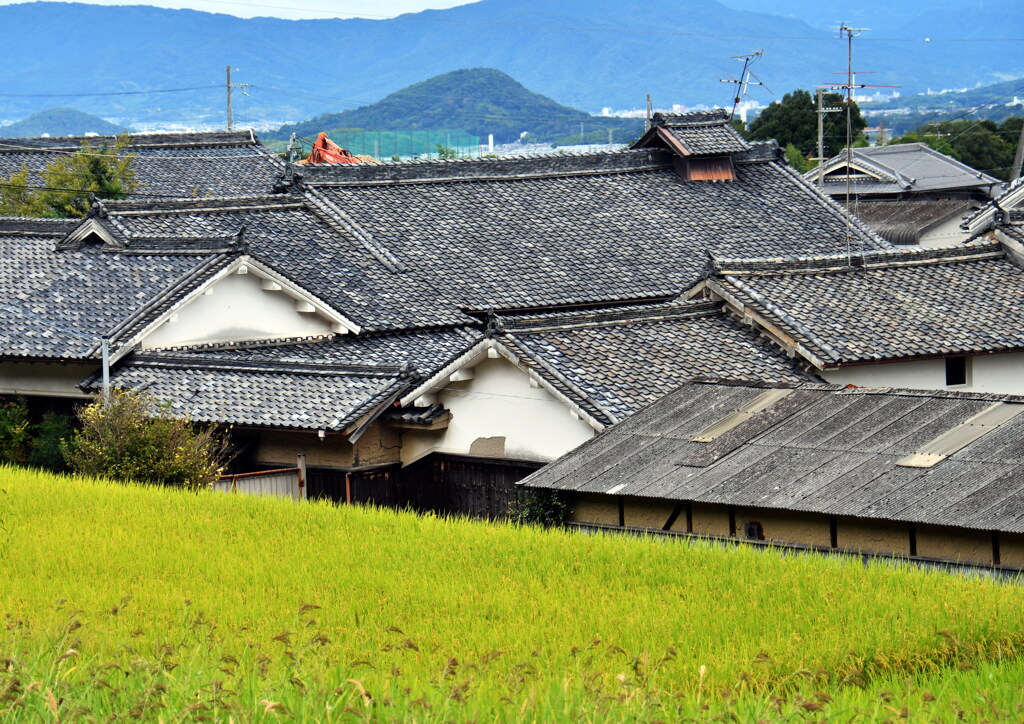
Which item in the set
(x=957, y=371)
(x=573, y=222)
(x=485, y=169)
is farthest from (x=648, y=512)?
(x=485, y=169)

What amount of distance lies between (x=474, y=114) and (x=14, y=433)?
139550 mm

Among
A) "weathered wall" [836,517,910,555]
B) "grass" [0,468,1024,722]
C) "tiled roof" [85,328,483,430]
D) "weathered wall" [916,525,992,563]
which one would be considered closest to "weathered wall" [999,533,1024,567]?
"weathered wall" [916,525,992,563]

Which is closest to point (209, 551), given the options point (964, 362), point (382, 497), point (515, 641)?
point (515, 641)

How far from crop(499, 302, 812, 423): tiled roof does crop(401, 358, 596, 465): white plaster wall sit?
1.38 ft

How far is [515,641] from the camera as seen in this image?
25.2 feet

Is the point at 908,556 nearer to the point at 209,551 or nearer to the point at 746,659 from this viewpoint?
the point at 746,659

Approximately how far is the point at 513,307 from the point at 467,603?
15136mm

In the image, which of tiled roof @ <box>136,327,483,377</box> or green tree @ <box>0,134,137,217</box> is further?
green tree @ <box>0,134,137,217</box>

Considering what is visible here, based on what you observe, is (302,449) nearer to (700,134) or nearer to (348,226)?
(348,226)

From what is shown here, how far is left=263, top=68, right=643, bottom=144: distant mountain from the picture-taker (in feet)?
491

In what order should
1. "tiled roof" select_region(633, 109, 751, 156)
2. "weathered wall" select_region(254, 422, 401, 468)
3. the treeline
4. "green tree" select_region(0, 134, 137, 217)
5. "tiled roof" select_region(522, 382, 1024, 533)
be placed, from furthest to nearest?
1. the treeline
2. "green tree" select_region(0, 134, 137, 217)
3. "tiled roof" select_region(633, 109, 751, 156)
4. "weathered wall" select_region(254, 422, 401, 468)
5. "tiled roof" select_region(522, 382, 1024, 533)

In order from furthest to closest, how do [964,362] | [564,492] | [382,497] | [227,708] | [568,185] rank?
[568,185], [964,362], [382,497], [564,492], [227,708]

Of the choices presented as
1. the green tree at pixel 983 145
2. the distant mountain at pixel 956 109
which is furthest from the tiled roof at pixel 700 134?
the distant mountain at pixel 956 109

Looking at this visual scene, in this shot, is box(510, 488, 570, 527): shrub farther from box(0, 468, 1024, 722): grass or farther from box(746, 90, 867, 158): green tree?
box(746, 90, 867, 158): green tree
